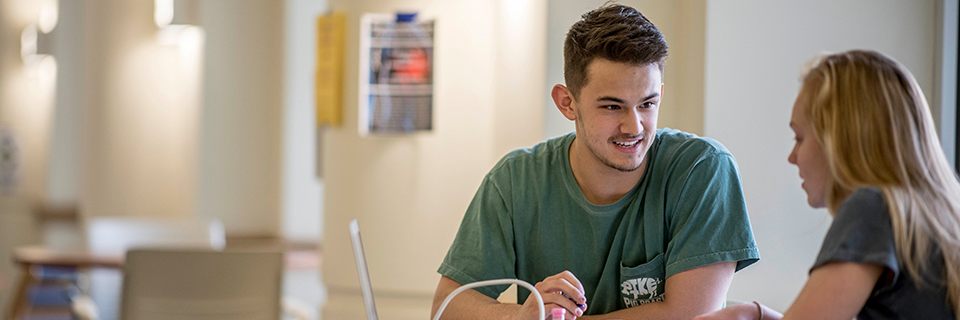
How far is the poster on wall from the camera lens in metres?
2.47

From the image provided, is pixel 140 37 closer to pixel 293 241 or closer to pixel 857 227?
pixel 293 241

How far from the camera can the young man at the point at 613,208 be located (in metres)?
1.40

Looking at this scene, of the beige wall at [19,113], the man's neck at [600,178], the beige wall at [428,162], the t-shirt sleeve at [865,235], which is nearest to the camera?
the t-shirt sleeve at [865,235]

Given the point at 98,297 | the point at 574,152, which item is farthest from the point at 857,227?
the point at 98,297

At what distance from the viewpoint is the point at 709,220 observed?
55.4 inches

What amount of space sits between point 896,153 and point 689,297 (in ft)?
1.52

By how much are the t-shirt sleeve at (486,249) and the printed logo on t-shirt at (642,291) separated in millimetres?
228

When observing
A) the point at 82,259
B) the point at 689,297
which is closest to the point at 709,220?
the point at 689,297

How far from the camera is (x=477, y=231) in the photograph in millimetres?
1566

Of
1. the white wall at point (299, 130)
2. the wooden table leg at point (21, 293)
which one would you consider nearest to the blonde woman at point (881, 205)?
the white wall at point (299, 130)

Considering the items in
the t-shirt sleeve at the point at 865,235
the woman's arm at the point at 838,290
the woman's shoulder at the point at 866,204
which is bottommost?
the woman's arm at the point at 838,290

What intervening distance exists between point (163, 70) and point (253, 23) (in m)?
0.94

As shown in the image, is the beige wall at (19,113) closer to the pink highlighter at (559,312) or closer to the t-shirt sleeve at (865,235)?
the pink highlighter at (559,312)

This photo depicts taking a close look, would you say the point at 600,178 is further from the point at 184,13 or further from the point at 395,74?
the point at 184,13
